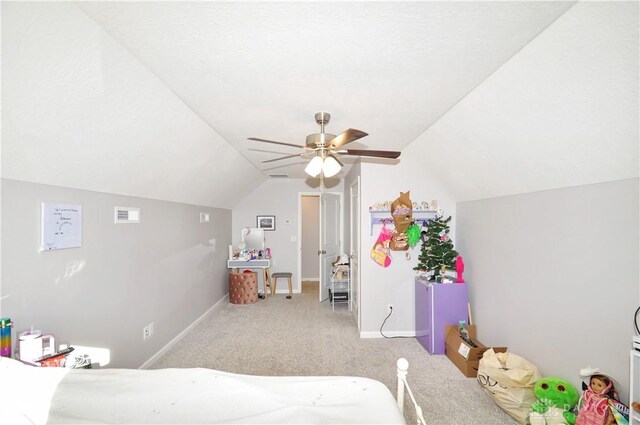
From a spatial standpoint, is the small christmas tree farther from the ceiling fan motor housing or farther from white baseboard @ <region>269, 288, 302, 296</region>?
white baseboard @ <region>269, 288, 302, 296</region>

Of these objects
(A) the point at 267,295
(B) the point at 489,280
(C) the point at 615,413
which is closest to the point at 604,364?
(C) the point at 615,413

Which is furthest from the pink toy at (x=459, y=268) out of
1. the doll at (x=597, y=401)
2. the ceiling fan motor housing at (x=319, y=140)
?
the ceiling fan motor housing at (x=319, y=140)

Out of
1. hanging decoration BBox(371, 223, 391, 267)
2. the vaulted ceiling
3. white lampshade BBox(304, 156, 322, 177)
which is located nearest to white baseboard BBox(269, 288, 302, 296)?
hanging decoration BBox(371, 223, 391, 267)

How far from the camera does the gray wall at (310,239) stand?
740 cm

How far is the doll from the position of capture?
5.64ft

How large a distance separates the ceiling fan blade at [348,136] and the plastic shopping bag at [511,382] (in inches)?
86.7

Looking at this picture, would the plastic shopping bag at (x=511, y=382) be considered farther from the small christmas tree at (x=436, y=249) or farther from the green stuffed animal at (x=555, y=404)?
the small christmas tree at (x=436, y=249)

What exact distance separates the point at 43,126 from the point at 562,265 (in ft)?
11.8

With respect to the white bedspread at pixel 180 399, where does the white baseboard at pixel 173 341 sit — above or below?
below

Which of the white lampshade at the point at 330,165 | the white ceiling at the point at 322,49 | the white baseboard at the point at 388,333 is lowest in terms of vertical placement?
the white baseboard at the point at 388,333

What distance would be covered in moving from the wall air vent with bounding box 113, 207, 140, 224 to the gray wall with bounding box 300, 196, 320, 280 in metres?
4.84

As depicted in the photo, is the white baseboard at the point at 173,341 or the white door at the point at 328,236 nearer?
the white baseboard at the point at 173,341

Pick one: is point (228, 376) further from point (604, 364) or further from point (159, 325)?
point (604, 364)

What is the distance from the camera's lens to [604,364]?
6.23 ft
